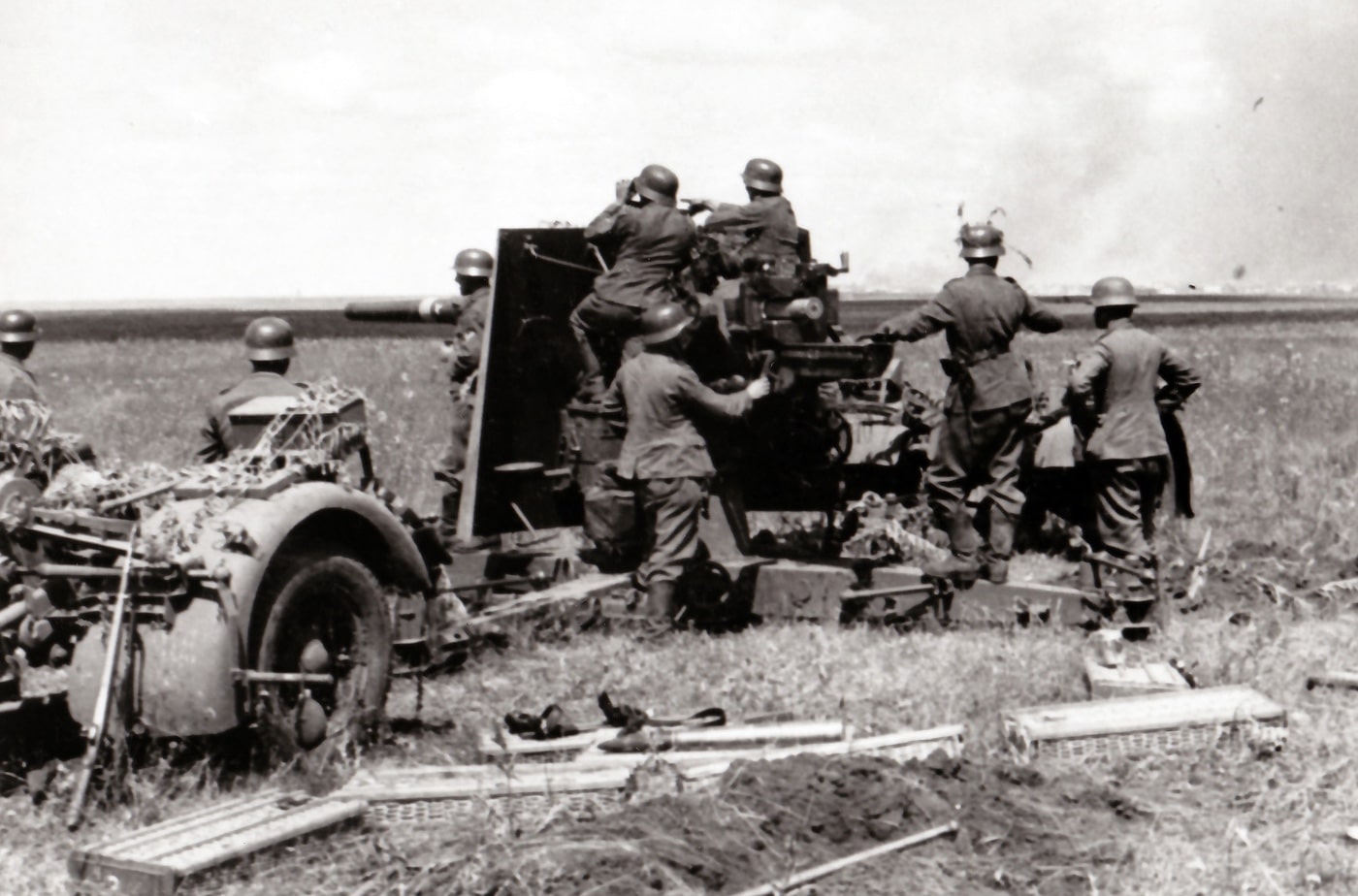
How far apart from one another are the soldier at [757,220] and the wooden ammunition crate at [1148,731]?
408 cm

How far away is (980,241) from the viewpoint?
9.48 metres

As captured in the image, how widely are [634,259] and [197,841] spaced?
4998 millimetres

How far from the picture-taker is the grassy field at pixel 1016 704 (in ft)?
16.7

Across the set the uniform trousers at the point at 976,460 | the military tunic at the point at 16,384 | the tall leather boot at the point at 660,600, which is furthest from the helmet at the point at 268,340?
the uniform trousers at the point at 976,460

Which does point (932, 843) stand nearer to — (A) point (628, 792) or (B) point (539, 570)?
(A) point (628, 792)

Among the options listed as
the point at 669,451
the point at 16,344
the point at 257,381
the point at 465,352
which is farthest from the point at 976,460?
the point at 16,344

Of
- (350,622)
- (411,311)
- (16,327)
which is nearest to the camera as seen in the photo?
(350,622)

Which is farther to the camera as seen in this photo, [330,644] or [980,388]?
[980,388]

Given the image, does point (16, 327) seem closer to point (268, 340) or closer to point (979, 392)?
point (268, 340)

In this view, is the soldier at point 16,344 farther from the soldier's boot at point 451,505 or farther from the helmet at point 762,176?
the helmet at point 762,176

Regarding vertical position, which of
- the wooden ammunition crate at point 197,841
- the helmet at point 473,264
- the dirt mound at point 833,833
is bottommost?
the wooden ammunition crate at point 197,841

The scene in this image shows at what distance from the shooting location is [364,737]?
6.49 m

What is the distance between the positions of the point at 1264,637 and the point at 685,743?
359 cm

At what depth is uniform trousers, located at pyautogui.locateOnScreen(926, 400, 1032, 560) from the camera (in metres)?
9.36
